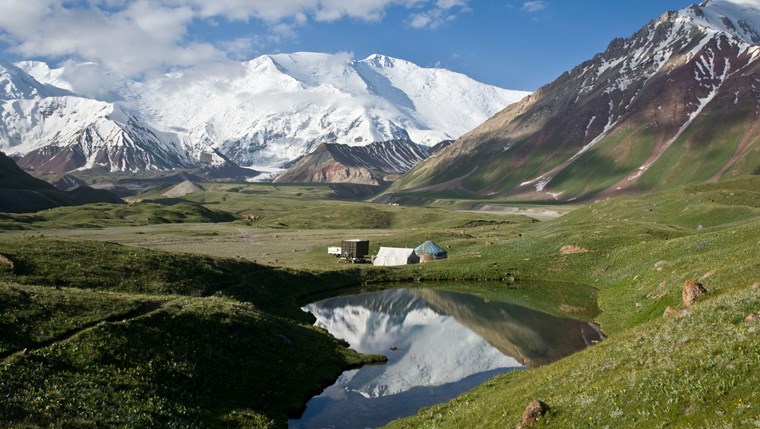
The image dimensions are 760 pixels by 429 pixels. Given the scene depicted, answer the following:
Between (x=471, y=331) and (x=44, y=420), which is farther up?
(x=44, y=420)

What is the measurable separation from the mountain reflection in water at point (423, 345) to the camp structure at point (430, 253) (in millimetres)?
28164

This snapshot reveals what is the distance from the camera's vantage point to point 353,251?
11994 centimetres

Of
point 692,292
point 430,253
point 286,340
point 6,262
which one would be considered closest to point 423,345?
point 286,340

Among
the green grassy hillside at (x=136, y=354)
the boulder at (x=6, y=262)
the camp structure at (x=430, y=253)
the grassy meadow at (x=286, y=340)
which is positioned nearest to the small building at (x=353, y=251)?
the camp structure at (x=430, y=253)

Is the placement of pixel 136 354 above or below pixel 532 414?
below

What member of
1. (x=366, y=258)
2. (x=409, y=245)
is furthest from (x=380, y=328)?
(x=409, y=245)

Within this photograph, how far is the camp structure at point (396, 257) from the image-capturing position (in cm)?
11306

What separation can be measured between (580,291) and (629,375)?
58.3 meters

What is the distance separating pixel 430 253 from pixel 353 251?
16.9 meters

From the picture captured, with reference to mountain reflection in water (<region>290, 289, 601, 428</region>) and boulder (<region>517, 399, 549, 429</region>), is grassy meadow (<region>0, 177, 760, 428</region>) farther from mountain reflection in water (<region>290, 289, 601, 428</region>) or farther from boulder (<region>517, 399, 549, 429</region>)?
mountain reflection in water (<region>290, 289, 601, 428</region>)

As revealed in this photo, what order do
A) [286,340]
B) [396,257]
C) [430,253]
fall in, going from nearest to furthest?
[286,340], [396,257], [430,253]

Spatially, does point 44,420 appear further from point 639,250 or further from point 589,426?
point 639,250

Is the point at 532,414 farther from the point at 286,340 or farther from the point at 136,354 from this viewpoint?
the point at 286,340

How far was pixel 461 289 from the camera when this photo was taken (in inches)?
3469
